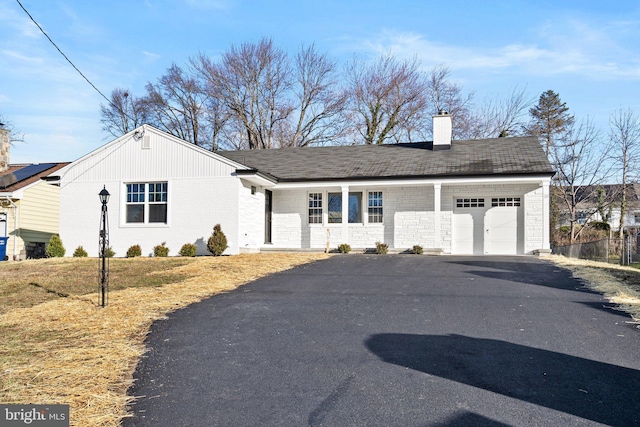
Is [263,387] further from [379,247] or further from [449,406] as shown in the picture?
[379,247]

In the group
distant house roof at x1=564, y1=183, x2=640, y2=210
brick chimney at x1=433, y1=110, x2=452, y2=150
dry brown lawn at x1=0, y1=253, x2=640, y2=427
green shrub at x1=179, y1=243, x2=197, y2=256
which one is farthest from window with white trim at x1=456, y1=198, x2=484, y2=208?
distant house roof at x1=564, y1=183, x2=640, y2=210

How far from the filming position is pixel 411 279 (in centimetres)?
1085

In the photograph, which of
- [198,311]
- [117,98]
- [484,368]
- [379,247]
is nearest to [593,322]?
[484,368]

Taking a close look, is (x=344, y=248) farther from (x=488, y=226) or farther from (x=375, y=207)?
(x=488, y=226)

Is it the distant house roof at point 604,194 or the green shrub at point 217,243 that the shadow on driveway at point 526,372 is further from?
the distant house roof at point 604,194

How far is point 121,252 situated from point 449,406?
53.7 feet

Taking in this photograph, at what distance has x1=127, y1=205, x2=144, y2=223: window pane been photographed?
18.6 m

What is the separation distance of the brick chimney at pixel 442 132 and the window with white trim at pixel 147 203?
10476 millimetres

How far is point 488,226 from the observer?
62.1 ft

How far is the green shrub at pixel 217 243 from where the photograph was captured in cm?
1672

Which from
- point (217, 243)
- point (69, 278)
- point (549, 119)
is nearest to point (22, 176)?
point (217, 243)

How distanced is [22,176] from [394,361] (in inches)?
855

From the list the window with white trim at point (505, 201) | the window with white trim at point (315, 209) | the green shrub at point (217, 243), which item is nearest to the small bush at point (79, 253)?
the green shrub at point (217, 243)

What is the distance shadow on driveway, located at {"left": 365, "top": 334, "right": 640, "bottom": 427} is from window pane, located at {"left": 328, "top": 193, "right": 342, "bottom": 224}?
45.0ft
